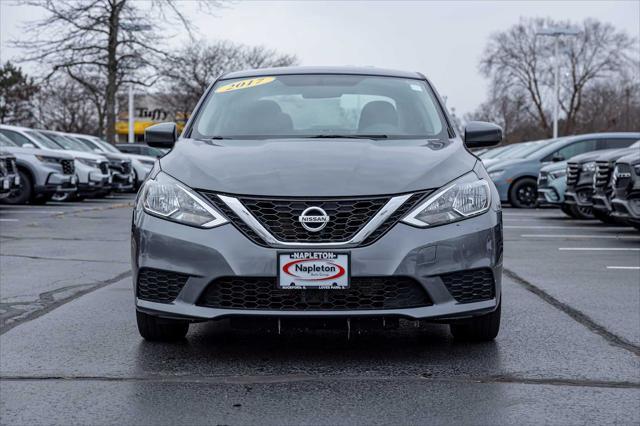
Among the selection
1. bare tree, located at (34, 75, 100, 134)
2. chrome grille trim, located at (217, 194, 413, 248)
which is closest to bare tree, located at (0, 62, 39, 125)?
bare tree, located at (34, 75, 100, 134)

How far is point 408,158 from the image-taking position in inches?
180

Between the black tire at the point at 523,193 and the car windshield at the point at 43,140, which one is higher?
the car windshield at the point at 43,140

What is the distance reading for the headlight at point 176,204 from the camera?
13.9ft

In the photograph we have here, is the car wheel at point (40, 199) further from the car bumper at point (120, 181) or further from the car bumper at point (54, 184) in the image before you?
the car bumper at point (120, 181)

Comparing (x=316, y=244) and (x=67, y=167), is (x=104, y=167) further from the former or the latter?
(x=316, y=244)

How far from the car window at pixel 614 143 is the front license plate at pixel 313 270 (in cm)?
1431

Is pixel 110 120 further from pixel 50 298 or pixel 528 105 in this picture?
pixel 528 105

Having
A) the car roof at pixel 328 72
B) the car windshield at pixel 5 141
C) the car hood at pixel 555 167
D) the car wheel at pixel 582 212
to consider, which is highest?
the car roof at pixel 328 72

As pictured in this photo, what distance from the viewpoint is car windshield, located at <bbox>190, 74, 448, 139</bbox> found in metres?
5.33

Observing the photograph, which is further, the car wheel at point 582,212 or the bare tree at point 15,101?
the bare tree at point 15,101

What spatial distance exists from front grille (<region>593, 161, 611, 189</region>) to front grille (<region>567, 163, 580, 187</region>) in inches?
64.0

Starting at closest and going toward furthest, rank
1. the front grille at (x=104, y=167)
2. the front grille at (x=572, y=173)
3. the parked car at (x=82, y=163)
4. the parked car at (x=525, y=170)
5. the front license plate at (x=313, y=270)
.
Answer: the front license plate at (x=313, y=270) < the front grille at (x=572, y=173) < the parked car at (x=525, y=170) < the parked car at (x=82, y=163) < the front grille at (x=104, y=167)

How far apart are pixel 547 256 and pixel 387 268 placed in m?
5.76

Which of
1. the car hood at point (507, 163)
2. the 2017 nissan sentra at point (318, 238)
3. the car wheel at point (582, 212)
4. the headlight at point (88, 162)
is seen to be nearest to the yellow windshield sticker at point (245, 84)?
the 2017 nissan sentra at point (318, 238)
